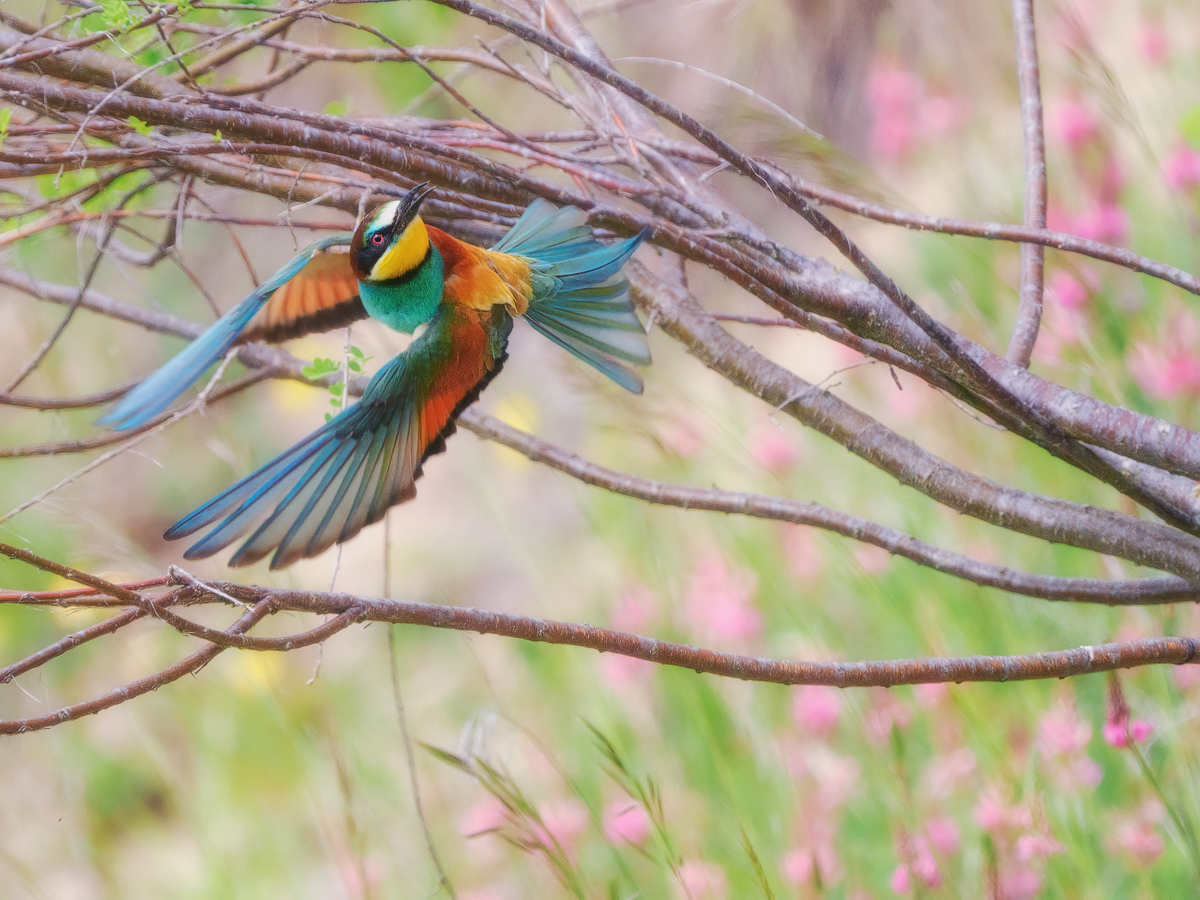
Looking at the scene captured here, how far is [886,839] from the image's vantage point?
125 cm

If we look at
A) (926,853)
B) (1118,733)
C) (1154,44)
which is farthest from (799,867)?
(1154,44)

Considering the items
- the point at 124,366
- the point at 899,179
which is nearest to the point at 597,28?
the point at 899,179

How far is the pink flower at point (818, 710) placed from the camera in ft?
4.21

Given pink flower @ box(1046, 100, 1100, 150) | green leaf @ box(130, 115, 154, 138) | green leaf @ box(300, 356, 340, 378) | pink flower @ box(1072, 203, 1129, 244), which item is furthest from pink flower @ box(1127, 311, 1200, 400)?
green leaf @ box(130, 115, 154, 138)

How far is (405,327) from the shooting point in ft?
2.47

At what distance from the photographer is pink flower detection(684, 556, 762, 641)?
1476 mm

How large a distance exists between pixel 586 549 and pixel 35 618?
1.40 m

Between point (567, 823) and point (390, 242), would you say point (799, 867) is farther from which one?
point (390, 242)

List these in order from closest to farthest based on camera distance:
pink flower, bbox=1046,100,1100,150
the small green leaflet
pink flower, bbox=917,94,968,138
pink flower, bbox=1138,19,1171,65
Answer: the small green leaflet
pink flower, bbox=1046,100,1100,150
pink flower, bbox=1138,19,1171,65
pink flower, bbox=917,94,968,138

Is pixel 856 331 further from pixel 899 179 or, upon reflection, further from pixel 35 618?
pixel 35 618

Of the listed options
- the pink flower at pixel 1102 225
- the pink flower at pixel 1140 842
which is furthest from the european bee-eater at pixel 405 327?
the pink flower at pixel 1102 225

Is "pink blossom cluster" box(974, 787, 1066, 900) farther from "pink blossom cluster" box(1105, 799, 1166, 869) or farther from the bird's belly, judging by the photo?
the bird's belly

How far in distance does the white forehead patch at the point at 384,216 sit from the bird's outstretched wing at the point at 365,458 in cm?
9

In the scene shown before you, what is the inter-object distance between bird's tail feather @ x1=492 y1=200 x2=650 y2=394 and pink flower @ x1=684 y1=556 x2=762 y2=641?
29.9 inches
